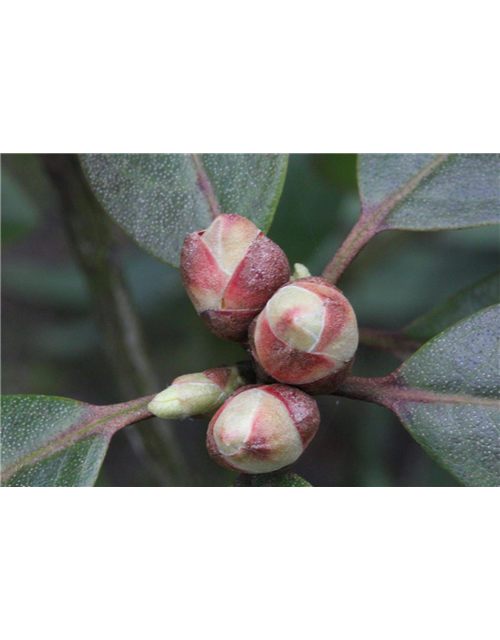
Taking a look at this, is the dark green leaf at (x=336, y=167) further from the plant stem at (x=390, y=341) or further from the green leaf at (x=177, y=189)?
the green leaf at (x=177, y=189)

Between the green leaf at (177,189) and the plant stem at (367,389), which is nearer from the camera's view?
the plant stem at (367,389)

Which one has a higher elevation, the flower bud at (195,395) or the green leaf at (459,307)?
the green leaf at (459,307)

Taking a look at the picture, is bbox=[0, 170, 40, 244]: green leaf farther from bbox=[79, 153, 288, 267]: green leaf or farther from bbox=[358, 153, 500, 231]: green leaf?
bbox=[358, 153, 500, 231]: green leaf

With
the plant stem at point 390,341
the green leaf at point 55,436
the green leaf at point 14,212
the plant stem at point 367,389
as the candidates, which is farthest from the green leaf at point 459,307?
the green leaf at point 14,212

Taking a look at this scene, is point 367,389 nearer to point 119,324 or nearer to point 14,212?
point 119,324

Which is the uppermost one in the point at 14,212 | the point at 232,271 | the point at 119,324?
the point at 14,212

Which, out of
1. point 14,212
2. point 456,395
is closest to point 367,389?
point 456,395

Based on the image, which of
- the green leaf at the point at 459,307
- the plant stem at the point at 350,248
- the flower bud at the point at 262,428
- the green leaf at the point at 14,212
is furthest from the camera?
the green leaf at the point at 14,212

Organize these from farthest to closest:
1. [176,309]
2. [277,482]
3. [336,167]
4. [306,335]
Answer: [176,309] < [336,167] < [277,482] < [306,335]
